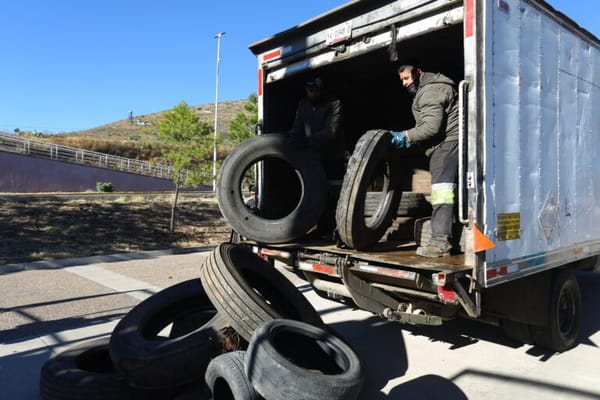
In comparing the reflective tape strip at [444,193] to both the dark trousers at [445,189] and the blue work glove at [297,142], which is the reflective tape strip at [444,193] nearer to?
the dark trousers at [445,189]

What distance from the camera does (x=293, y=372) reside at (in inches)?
127

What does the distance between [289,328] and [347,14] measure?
3.20m

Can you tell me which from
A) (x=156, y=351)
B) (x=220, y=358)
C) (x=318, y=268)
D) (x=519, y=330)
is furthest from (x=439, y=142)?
(x=156, y=351)

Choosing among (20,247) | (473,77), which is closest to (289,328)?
(473,77)

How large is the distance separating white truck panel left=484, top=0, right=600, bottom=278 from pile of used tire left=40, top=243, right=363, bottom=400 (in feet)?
5.20

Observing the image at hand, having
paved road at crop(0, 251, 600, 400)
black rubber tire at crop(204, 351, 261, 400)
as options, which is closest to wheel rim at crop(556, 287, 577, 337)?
paved road at crop(0, 251, 600, 400)

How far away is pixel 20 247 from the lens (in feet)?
36.8

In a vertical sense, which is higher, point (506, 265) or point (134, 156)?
point (134, 156)

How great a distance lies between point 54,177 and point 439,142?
3152 cm

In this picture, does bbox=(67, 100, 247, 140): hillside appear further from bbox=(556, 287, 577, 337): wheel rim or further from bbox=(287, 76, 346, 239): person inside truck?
bbox=(556, 287, 577, 337): wheel rim

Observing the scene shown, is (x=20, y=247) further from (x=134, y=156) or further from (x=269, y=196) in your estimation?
(x=134, y=156)

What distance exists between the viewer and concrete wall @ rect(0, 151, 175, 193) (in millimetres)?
28953

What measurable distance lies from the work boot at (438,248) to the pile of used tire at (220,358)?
1063 mm

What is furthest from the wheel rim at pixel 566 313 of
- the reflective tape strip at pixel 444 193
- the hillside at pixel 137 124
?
the hillside at pixel 137 124
